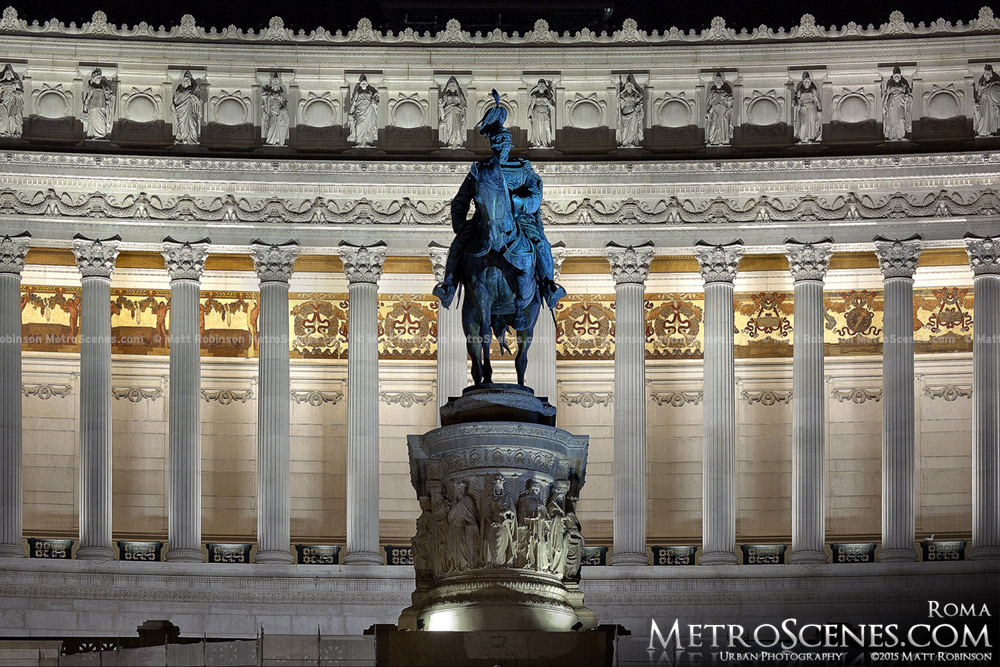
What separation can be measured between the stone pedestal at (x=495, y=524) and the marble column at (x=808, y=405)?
1435 inches

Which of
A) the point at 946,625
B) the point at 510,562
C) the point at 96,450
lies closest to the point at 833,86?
the point at 946,625

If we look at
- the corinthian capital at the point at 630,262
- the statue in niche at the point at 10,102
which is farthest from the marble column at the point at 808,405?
the statue in niche at the point at 10,102

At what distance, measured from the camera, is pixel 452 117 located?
87812 millimetres

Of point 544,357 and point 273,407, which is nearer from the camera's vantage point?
point 273,407

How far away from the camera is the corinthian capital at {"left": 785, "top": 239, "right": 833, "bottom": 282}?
8638cm

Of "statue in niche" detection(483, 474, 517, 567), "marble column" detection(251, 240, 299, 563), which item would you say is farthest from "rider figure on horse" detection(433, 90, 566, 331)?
"marble column" detection(251, 240, 299, 563)

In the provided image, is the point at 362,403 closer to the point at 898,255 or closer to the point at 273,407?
the point at 273,407

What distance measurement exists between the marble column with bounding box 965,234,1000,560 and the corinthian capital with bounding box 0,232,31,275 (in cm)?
3536

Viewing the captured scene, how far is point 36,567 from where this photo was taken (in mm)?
82062

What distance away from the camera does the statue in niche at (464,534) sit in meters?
47.8

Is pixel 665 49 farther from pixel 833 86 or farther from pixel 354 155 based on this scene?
pixel 354 155

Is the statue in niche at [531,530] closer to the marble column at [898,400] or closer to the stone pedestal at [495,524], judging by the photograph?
the stone pedestal at [495,524]

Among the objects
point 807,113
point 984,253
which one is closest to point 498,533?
point 984,253

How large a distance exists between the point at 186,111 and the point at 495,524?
142ft
